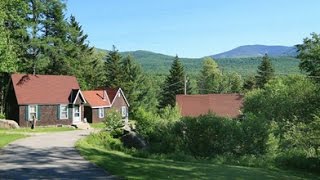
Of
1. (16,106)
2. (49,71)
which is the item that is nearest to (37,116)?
(16,106)

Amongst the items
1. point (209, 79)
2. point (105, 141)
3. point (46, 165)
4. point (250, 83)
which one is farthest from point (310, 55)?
point (209, 79)

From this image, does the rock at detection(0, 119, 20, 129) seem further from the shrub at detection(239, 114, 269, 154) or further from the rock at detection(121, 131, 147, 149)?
the shrub at detection(239, 114, 269, 154)

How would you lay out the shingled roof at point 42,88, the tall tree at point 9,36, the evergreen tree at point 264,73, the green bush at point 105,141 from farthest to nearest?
the evergreen tree at point 264,73 → the shingled roof at point 42,88 → the tall tree at point 9,36 → the green bush at point 105,141

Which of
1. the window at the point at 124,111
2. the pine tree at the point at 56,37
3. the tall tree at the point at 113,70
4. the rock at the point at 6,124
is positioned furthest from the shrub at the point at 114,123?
the tall tree at the point at 113,70

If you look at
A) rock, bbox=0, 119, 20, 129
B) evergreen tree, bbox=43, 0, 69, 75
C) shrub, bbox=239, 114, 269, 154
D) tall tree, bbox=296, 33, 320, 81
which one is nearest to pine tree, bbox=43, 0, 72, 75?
evergreen tree, bbox=43, 0, 69, 75

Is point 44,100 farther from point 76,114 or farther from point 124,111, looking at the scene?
point 124,111

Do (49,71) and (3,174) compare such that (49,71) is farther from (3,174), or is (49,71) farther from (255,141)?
(3,174)

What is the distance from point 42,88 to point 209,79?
77.7 meters

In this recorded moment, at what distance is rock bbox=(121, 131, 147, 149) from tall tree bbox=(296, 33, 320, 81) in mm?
18280

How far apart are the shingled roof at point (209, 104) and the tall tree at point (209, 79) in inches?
2031

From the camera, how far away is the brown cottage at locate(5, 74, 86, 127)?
139 feet

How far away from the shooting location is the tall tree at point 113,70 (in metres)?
68.1

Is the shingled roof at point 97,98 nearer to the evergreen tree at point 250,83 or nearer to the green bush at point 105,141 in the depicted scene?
the green bush at point 105,141

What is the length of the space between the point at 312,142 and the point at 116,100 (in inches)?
1398
